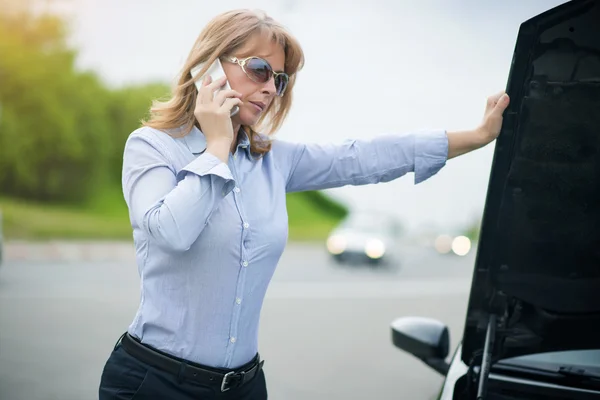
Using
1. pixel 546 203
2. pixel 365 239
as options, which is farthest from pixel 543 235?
pixel 365 239

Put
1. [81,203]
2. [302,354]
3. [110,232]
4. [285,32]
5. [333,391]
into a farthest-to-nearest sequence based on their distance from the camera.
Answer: [81,203] → [110,232] → [302,354] → [333,391] → [285,32]

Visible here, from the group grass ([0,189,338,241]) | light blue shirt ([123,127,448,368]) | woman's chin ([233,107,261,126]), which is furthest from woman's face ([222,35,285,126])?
grass ([0,189,338,241])

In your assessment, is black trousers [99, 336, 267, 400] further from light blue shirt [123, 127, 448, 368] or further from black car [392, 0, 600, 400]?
black car [392, 0, 600, 400]

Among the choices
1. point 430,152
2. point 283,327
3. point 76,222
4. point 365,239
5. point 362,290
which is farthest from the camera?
point 76,222

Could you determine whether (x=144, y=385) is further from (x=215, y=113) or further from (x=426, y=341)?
(x=426, y=341)

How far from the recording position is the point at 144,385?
1990mm

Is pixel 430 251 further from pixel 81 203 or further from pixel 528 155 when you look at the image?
pixel 528 155

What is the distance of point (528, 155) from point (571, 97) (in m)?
0.19

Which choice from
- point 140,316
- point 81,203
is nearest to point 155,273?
point 140,316

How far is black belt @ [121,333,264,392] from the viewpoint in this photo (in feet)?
6.51

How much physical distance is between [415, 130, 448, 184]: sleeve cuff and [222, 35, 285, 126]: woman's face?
465 millimetres

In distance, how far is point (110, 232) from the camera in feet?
88.9

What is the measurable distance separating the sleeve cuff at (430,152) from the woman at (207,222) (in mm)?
123

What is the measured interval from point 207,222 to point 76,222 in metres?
27.8
